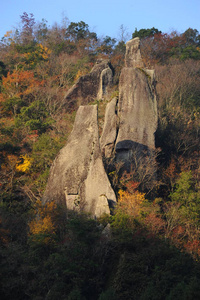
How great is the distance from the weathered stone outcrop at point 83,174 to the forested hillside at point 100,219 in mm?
731

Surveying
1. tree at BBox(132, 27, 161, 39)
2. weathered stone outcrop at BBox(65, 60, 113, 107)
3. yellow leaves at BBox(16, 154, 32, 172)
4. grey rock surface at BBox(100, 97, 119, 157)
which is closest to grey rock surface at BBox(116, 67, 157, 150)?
grey rock surface at BBox(100, 97, 119, 157)

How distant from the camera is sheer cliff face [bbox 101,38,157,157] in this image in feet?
80.4

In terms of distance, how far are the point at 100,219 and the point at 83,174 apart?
3187 mm

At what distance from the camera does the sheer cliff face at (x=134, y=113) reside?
24516mm

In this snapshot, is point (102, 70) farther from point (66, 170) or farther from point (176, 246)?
point (176, 246)

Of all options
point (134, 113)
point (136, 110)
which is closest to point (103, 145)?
point (134, 113)

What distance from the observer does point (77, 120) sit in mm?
23188

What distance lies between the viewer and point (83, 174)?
71.4ft

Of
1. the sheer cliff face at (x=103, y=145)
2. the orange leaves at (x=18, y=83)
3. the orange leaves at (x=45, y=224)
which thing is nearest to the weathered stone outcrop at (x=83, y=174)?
the sheer cliff face at (x=103, y=145)

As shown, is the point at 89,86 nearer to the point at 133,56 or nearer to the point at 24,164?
the point at 133,56

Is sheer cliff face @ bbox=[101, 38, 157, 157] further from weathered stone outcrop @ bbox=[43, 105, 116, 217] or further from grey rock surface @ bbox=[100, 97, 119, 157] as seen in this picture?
weathered stone outcrop @ bbox=[43, 105, 116, 217]

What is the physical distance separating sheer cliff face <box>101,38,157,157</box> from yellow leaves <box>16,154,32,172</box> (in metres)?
5.21

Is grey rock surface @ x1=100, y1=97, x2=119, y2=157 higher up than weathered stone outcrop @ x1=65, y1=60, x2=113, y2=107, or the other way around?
weathered stone outcrop @ x1=65, y1=60, x2=113, y2=107

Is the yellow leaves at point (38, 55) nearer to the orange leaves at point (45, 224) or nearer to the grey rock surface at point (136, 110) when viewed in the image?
the grey rock surface at point (136, 110)
